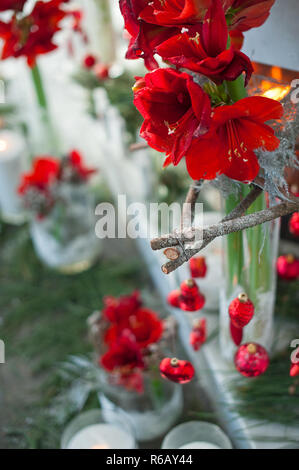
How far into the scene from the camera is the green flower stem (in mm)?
825

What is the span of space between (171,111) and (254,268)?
0.57ft

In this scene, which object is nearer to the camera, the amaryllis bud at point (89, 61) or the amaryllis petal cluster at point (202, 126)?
the amaryllis petal cluster at point (202, 126)

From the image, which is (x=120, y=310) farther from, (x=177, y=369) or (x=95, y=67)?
(x=95, y=67)

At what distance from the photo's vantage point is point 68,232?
2.45ft

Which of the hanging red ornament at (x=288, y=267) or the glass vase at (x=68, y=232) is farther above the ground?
the hanging red ornament at (x=288, y=267)

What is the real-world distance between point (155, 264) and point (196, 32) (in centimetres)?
50

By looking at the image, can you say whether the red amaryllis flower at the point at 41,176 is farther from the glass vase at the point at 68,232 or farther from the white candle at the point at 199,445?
the white candle at the point at 199,445

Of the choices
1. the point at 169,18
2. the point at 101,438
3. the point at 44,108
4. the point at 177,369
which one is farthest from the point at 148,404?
the point at 44,108

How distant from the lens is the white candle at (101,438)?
1.61ft

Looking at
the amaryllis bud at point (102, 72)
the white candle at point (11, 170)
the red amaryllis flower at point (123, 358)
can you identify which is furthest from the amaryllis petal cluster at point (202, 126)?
the white candle at point (11, 170)

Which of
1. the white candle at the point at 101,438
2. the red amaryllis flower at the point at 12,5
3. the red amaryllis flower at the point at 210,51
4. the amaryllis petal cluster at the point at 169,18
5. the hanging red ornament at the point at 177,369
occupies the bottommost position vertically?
the white candle at the point at 101,438

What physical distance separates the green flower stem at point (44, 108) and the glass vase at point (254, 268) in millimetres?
542

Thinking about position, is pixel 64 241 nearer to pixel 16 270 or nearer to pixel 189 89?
pixel 16 270

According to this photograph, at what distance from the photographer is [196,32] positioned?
0.90ft
